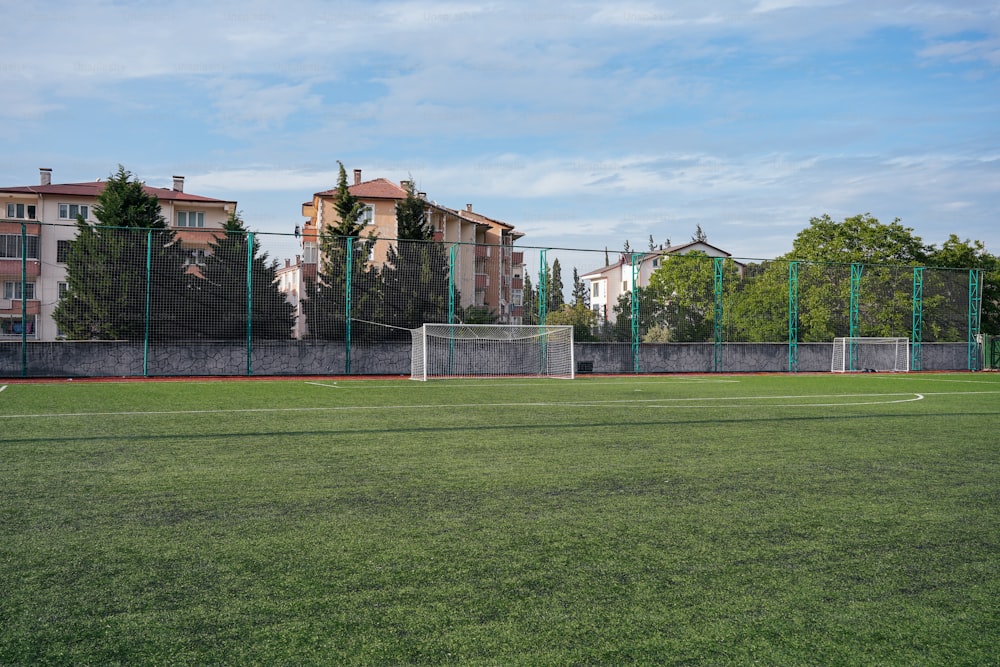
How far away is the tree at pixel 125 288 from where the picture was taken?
63.8 ft

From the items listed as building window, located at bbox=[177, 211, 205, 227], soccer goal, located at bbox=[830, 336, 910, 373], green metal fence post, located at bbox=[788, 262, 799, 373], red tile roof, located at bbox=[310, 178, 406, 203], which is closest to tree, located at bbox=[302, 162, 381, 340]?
green metal fence post, located at bbox=[788, 262, 799, 373]

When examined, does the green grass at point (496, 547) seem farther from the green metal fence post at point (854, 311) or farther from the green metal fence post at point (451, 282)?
the green metal fence post at point (854, 311)

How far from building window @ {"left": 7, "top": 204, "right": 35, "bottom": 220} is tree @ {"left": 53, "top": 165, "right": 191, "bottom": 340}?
32959 millimetres

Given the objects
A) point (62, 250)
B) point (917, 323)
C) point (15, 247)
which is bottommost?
point (917, 323)

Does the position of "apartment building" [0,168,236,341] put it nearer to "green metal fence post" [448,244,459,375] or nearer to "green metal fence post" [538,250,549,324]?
"green metal fence post" [448,244,459,375]

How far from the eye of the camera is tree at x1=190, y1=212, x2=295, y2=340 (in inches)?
788

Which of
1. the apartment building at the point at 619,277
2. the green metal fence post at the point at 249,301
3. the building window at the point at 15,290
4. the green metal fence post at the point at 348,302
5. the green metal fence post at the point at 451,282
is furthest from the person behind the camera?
the apartment building at the point at 619,277

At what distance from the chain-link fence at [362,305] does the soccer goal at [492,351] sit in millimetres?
A: 386

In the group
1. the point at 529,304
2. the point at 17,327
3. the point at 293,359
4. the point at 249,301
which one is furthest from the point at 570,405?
the point at 17,327

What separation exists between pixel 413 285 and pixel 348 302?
1763mm

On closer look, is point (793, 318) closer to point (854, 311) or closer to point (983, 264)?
point (854, 311)

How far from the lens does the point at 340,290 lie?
69.3ft

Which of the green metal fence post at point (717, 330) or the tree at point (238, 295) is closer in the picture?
the tree at point (238, 295)

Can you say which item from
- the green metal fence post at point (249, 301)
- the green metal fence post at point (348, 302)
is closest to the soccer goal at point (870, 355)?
the green metal fence post at point (348, 302)
